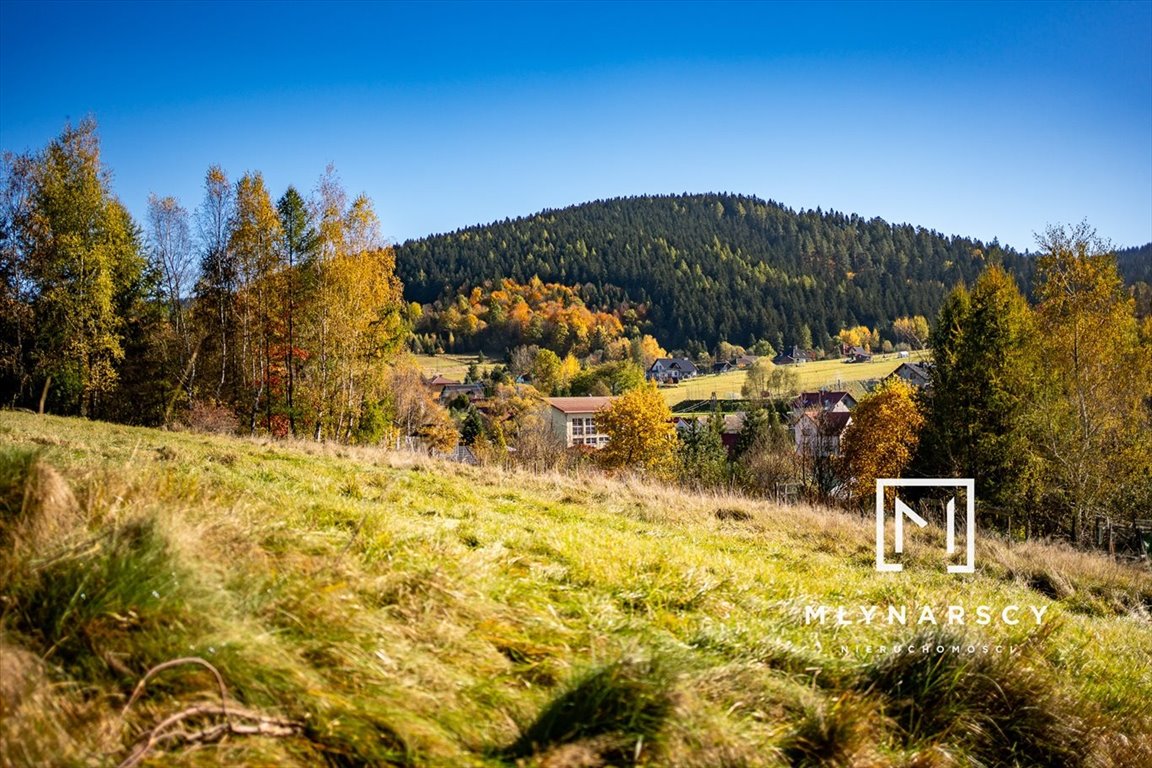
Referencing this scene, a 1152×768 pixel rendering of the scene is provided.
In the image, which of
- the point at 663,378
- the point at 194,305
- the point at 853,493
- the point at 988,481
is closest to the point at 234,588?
the point at 988,481

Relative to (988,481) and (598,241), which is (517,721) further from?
(598,241)

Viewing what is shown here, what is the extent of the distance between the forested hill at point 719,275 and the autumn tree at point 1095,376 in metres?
124

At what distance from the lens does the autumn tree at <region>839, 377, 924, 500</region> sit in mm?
36188

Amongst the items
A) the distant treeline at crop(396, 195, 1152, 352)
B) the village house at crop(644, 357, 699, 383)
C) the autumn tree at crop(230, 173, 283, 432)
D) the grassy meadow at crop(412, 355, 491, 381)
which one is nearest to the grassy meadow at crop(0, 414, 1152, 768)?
the autumn tree at crop(230, 173, 283, 432)

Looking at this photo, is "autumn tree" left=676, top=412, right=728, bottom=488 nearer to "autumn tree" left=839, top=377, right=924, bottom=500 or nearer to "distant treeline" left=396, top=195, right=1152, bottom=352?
"autumn tree" left=839, top=377, right=924, bottom=500

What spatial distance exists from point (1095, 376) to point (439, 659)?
79.8 ft

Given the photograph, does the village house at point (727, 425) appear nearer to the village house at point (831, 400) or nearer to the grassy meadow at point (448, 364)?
the village house at point (831, 400)

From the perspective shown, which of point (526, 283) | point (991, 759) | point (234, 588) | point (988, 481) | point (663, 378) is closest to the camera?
point (234, 588)

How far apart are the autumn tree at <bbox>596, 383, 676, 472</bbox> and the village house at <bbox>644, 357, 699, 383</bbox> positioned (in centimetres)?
7050

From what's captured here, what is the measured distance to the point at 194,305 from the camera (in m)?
27.6

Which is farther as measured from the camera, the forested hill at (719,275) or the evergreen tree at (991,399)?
the forested hill at (719,275)

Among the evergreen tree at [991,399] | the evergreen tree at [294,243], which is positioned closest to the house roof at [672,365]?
the evergreen tree at [991,399]

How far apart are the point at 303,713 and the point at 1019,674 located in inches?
154

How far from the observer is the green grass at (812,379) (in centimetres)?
9131
